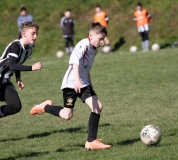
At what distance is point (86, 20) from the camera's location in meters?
26.9

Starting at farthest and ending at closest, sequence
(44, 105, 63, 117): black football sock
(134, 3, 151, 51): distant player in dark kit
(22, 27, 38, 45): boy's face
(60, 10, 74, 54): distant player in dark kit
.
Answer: (60, 10, 74, 54): distant player in dark kit, (134, 3, 151, 51): distant player in dark kit, (44, 105, 63, 117): black football sock, (22, 27, 38, 45): boy's face

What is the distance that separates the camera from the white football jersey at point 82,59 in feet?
22.3

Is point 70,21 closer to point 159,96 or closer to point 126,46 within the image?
point 126,46

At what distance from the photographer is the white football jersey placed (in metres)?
6.79

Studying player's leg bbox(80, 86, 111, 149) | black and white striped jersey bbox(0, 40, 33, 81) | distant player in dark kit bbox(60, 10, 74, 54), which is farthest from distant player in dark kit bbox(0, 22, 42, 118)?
distant player in dark kit bbox(60, 10, 74, 54)

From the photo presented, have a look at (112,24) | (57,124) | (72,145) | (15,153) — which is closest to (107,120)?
(57,124)

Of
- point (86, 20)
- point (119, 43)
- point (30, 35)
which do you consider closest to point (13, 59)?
point (30, 35)

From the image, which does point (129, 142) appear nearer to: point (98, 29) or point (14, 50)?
point (98, 29)

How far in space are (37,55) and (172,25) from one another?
6.94 metres

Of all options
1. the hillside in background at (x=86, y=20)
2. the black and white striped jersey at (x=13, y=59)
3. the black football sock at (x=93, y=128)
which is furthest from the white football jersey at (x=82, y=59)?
the hillside in background at (x=86, y=20)

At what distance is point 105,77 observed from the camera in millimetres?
15133

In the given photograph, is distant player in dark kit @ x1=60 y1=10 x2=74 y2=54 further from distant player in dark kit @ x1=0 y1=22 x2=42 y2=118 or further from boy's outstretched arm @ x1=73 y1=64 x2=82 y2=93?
boy's outstretched arm @ x1=73 y1=64 x2=82 y2=93

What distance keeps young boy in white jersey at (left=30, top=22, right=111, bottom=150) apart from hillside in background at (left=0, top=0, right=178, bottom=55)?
16698 millimetres

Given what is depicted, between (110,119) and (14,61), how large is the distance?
2814 millimetres
